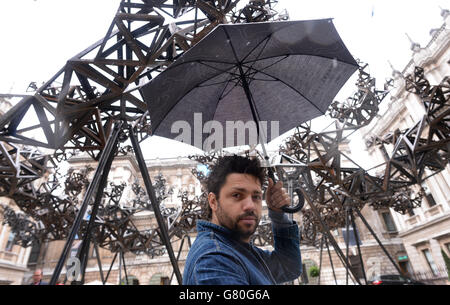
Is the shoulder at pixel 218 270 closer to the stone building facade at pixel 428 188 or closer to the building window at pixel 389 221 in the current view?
the stone building facade at pixel 428 188

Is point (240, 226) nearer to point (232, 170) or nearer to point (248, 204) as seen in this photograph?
point (248, 204)

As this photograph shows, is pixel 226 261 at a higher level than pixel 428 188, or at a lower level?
lower

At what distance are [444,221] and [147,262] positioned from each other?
95.1 ft

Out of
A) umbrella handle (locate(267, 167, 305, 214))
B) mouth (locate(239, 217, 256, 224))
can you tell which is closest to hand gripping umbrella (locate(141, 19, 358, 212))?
umbrella handle (locate(267, 167, 305, 214))

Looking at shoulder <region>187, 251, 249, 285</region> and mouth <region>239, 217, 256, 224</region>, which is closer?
shoulder <region>187, 251, 249, 285</region>

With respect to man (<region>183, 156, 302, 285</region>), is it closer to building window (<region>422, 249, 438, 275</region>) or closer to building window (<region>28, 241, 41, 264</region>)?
building window (<region>422, 249, 438, 275</region>)

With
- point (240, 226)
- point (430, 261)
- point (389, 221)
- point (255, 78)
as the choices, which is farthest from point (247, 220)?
point (389, 221)

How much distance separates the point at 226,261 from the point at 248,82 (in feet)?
8.01

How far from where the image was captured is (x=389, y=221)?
32.0 meters

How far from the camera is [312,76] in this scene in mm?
3160

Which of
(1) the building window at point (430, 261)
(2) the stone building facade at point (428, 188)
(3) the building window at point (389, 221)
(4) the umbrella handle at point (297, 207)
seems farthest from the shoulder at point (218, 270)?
(3) the building window at point (389, 221)

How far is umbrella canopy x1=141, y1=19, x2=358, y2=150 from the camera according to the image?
2.40m

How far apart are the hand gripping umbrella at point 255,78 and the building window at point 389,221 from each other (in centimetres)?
3628
